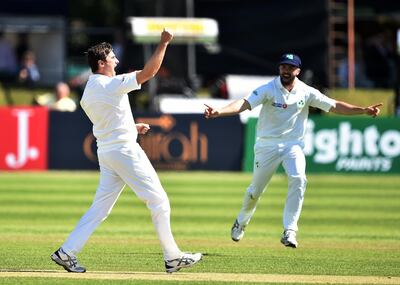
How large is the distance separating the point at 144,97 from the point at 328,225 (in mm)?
13724

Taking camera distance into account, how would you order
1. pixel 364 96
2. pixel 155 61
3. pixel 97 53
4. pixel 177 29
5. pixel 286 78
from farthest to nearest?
pixel 364 96, pixel 177 29, pixel 286 78, pixel 97 53, pixel 155 61

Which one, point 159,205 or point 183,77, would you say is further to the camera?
point 183,77

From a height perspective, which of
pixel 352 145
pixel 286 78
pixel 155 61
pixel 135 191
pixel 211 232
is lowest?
pixel 352 145

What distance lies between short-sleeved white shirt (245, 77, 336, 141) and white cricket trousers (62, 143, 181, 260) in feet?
8.25

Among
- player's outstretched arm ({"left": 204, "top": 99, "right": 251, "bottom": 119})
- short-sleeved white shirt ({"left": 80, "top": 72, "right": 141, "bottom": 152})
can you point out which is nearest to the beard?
player's outstretched arm ({"left": 204, "top": 99, "right": 251, "bottom": 119})

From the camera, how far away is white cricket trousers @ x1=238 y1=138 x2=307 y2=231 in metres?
12.9

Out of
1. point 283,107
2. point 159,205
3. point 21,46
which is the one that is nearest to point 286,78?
point 283,107

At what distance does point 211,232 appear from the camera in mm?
15438

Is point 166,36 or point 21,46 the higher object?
point 166,36

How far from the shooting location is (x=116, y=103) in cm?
1075

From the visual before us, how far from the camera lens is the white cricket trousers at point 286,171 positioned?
1292 centimetres

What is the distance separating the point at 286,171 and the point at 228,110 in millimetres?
1217

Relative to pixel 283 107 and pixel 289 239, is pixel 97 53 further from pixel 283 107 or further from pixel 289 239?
pixel 289 239

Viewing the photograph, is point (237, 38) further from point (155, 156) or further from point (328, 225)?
point (328, 225)
